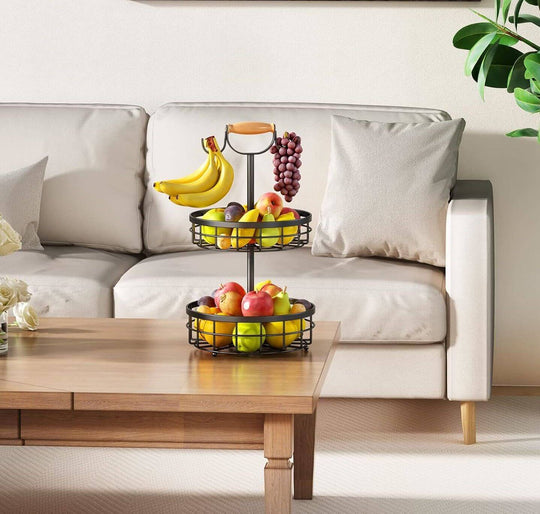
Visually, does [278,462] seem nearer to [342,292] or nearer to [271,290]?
[271,290]

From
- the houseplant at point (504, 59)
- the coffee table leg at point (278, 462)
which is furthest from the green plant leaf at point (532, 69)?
the coffee table leg at point (278, 462)

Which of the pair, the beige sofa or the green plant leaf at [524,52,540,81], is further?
the beige sofa

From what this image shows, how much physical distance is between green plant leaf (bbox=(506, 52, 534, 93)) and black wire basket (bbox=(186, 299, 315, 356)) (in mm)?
1089

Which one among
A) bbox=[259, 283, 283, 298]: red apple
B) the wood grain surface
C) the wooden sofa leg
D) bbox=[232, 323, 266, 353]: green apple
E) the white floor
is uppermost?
bbox=[259, 283, 283, 298]: red apple

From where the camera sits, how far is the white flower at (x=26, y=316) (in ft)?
7.34

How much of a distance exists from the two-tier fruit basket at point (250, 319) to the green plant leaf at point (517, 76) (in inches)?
39.8

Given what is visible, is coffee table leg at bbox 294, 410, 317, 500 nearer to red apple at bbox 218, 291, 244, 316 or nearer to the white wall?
red apple at bbox 218, 291, 244, 316

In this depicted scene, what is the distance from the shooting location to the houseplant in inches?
106

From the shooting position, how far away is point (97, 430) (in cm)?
180

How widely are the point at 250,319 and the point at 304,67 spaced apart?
1.84 m

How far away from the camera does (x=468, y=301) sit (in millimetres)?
2779

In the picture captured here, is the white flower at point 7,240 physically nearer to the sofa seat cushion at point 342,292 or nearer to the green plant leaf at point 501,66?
the sofa seat cushion at point 342,292

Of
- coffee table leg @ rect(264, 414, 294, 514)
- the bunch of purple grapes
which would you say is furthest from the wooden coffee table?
the bunch of purple grapes

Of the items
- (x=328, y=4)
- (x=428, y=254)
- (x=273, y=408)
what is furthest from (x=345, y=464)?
(x=328, y=4)
